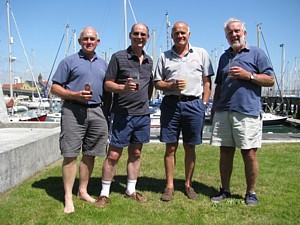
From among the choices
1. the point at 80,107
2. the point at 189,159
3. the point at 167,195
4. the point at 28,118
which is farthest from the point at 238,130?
the point at 28,118

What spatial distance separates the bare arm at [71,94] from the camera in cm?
390

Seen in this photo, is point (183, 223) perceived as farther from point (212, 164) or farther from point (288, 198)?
point (212, 164)

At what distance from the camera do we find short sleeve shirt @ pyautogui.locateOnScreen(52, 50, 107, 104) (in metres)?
4.17

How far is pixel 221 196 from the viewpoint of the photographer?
15.1ft

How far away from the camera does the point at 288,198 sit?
15.2 feet

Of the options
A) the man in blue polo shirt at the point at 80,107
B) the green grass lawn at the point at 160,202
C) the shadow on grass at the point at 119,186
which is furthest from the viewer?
the shadow on grass at the point at 119,186

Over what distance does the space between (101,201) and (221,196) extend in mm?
1581

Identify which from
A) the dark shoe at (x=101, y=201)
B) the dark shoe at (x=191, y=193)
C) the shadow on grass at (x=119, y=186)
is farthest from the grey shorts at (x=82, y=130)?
the dark shoe at (x=191, y=193)

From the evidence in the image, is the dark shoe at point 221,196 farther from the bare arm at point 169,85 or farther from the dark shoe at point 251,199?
the bare arm at point 169,85

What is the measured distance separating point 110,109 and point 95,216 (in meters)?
1.37

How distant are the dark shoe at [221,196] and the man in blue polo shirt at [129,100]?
92 cm

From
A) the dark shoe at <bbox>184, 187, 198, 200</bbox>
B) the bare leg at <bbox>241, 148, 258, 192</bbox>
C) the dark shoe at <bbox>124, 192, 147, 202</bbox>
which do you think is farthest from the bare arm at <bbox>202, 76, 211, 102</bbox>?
the dark shoe at <bbox>124, 192, 147, 202</bbox>

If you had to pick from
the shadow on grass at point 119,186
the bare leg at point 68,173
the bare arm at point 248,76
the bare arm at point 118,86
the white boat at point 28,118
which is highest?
the bare arm at point 248,76

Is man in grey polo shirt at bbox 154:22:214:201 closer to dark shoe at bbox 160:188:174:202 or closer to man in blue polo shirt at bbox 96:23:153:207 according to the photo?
dark shoe at bbox 160:188:174:202
